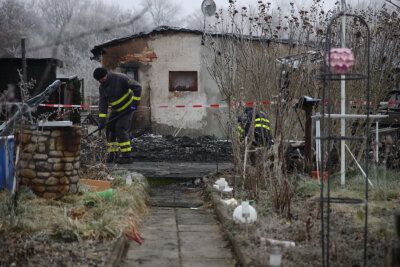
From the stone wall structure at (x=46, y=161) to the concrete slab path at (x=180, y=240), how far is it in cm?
123

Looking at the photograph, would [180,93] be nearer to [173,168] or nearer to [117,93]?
[117,93]

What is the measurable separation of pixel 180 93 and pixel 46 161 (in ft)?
36.3

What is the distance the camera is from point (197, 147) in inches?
472

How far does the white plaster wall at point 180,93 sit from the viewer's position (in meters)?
16.1

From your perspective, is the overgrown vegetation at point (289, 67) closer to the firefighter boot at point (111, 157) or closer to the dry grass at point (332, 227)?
the dry grass at point (332, 227)

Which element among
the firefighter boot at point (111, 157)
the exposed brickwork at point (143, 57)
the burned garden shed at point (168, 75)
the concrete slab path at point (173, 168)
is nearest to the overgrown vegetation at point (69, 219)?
the concrete slab path at point (173, 168)

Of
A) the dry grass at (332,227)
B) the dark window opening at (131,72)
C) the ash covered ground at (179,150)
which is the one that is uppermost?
the dark window opening at (131,72)

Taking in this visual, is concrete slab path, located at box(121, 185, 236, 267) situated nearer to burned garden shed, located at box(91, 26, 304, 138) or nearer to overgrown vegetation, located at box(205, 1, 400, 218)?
overgrown vegetation, located at box(205, 1, 400, 218)

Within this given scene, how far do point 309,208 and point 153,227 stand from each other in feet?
6.27

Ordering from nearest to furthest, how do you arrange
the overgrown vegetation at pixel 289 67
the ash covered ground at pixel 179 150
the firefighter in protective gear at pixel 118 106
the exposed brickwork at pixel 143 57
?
the overgrown vegetation at pixel 289 67, the firefighter in protective gear at pixel 118 106, the ash covered ground at pixel 179 150, the exposed brickwork at pixel 143 57

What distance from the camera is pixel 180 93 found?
1628 cm

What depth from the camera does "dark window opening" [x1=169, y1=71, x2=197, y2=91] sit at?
16.3 meters

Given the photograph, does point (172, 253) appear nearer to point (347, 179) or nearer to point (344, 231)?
point (344, 231)

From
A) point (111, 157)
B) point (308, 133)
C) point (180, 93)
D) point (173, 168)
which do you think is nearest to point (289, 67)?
point (308, 133)
